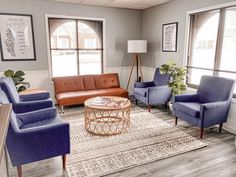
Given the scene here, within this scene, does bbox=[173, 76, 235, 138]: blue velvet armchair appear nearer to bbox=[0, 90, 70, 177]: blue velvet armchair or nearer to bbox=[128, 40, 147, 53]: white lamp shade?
bbox=[128, 40, 147, 53]: white lamp shade

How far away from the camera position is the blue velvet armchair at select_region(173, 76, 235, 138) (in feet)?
9.40

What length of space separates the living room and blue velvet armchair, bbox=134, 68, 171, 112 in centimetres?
6

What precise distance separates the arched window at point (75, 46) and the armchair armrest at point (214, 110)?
3176 millimetres

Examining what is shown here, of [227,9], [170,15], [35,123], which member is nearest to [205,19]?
[227,9]

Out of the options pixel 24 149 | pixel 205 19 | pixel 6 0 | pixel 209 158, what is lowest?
pixel 209 158

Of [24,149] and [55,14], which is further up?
[55,14]

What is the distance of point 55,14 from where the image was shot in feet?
14.4

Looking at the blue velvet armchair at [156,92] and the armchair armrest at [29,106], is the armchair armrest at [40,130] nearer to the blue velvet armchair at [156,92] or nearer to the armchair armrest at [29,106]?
the armchair armrest at [29,106]

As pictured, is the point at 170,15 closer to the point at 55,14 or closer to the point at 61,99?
the point at 55,14

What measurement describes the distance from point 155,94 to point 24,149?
9.58ft

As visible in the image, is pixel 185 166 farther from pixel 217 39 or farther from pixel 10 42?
pixel 10 42

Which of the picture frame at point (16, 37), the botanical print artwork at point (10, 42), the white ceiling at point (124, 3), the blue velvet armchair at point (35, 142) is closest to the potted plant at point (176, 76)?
the white ceiling at point (124, 3)

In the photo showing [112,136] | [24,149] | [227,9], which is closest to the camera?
[24,149]

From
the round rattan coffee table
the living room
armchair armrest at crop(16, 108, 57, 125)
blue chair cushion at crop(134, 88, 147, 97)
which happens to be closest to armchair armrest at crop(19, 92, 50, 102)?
the living room
